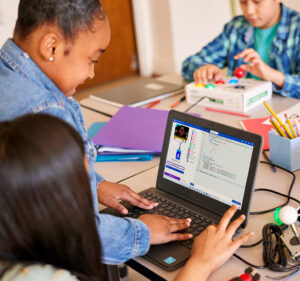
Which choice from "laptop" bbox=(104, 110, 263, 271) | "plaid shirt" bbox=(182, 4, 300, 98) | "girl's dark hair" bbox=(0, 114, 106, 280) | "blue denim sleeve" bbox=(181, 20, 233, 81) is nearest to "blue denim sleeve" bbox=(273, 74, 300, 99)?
"plaid shirt" bbox=(182, 4, 300, 98)

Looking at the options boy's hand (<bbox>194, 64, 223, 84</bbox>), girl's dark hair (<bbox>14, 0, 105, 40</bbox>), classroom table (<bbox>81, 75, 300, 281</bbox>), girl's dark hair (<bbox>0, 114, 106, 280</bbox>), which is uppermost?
girl's dark hair (<bbox>14, 0, 105, 40</bbox>)

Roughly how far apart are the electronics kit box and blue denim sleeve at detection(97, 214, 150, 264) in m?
0.86

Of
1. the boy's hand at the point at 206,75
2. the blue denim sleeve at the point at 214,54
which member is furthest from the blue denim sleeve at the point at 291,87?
the blue denim sleeve at the point at 214,54

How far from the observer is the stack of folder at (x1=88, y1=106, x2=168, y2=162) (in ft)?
4.74

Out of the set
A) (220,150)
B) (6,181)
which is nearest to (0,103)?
(6,181)

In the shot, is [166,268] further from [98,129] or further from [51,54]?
[98,129]

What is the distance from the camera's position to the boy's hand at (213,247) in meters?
0.87

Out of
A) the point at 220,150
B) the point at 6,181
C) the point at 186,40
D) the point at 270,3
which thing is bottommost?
the point at 186,40

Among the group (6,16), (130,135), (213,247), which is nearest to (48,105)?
(213,247)

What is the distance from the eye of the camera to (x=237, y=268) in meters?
0.90

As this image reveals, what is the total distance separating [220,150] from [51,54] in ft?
1.45

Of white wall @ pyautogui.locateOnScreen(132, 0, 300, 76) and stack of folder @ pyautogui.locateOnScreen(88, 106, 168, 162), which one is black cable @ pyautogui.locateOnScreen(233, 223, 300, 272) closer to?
stack of folder @ pyautogui.locateOnScreen(88, 106, 168, 162)

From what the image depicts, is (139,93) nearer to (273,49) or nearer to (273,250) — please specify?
(273,49)

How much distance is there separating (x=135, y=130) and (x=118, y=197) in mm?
457
